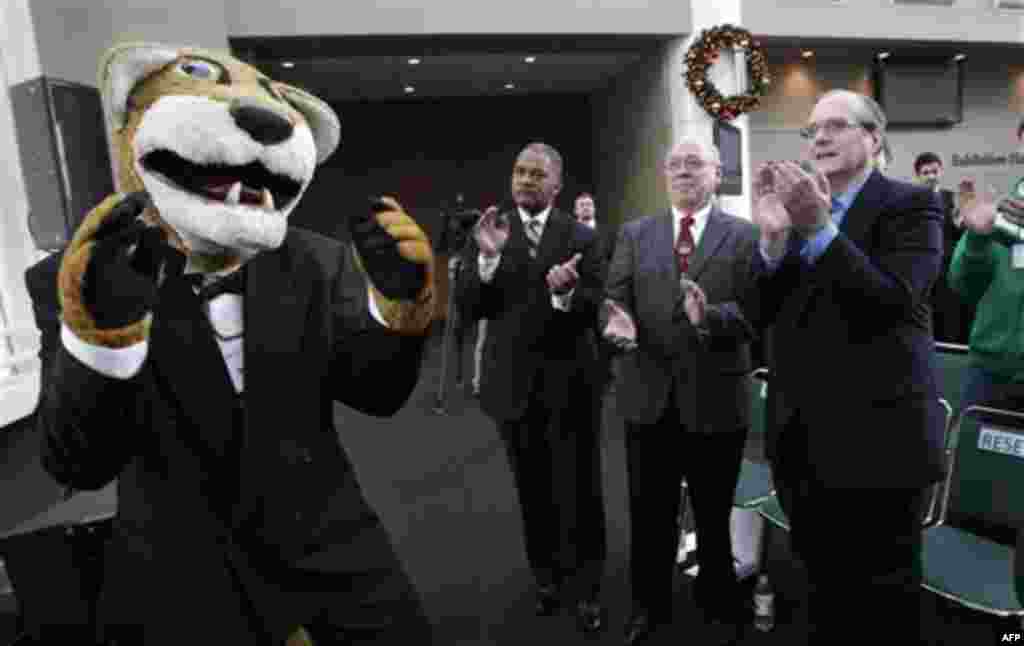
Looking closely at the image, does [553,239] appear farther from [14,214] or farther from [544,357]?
[14,214]

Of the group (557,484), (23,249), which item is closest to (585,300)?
(557,484)

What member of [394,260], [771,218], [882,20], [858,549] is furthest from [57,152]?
[882,20]

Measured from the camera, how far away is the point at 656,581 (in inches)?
85.9

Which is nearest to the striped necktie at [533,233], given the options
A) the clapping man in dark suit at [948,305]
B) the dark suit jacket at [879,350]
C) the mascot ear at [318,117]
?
the dark suit jacket at [879,350]

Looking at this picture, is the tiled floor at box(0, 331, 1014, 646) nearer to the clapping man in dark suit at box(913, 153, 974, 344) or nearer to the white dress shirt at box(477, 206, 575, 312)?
the white dress shirt at box(477, 206, 575, 312)

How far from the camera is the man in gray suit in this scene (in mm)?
2002

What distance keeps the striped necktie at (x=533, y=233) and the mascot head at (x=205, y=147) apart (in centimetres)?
132

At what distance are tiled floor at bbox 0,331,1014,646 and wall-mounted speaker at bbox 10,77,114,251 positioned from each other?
0.75 m

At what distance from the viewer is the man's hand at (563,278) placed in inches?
84.8

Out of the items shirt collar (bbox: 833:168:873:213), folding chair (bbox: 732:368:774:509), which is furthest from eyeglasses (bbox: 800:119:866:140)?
folding chair (bbox: 732:368:774:509)

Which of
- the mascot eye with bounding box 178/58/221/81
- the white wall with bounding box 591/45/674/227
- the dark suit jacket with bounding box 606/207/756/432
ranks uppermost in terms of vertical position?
the white wall with bounding box 591/45/674/227

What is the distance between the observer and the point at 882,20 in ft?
25.7

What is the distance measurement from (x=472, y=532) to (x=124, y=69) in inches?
101

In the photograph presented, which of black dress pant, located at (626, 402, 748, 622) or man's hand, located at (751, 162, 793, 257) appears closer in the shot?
A: man's hand, located at (751, 162, 793, 257)
